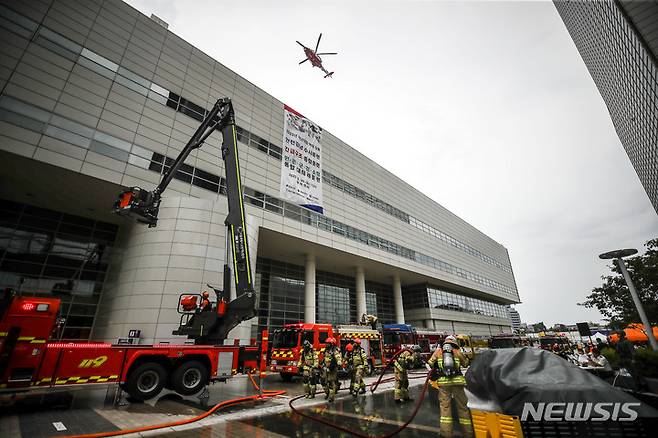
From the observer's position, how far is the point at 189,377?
31.3 feet

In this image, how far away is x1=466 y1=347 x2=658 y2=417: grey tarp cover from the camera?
7.72 ft

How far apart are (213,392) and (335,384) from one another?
523 cm

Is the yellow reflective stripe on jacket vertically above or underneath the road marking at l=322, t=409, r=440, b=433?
above

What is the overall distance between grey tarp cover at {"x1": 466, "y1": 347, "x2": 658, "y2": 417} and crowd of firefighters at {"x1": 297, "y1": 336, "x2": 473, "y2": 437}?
9.95ft

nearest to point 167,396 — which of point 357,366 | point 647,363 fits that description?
point 357,366

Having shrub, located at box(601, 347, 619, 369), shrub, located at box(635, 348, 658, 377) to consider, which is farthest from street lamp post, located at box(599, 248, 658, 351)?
shrub, located at box(635, 348, 658, 377)

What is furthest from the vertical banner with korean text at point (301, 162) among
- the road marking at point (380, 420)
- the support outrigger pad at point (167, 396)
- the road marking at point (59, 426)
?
the road marking at point (59, 426)

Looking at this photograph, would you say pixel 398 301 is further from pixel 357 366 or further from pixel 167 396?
pixel 167 396

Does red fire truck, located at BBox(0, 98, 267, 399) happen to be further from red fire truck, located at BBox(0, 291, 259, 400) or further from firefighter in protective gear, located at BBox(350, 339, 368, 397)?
firefighter in protective gear, located at BBox(350, 339, 368, 397)

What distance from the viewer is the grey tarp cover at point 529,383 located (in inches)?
A: 92.7

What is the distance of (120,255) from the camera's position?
19.5 meters

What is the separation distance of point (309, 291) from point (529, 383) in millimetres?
24974

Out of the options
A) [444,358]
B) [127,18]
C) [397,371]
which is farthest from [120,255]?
[444,358]

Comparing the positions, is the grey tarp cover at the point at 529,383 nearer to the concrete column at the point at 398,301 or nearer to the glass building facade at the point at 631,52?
the glass building facade at the point at 631,52
